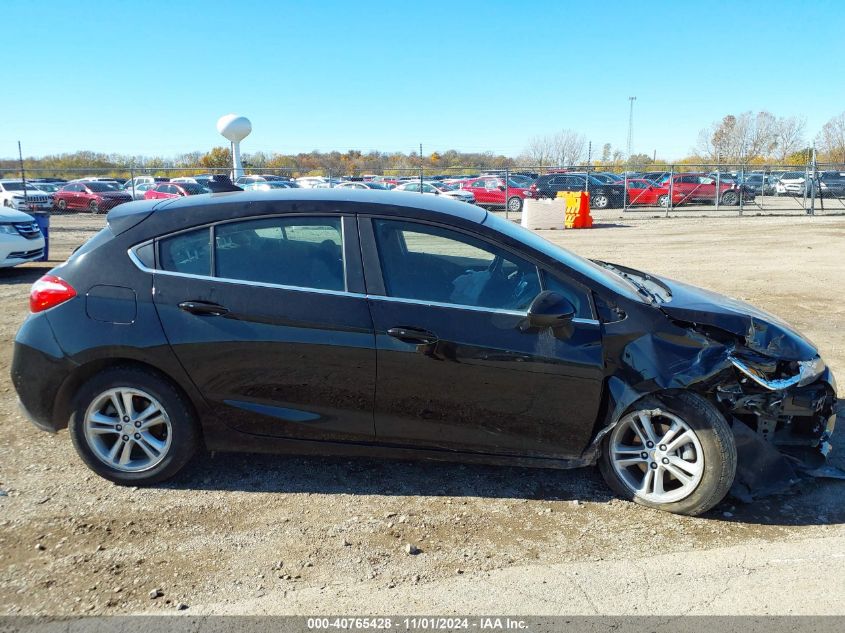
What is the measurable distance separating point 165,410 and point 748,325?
10.7ft

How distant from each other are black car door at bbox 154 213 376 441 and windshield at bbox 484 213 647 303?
0.90 meters

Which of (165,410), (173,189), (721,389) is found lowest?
(165,410)

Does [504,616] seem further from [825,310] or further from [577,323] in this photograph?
[825,310]

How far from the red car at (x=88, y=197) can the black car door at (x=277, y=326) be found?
92.1ft

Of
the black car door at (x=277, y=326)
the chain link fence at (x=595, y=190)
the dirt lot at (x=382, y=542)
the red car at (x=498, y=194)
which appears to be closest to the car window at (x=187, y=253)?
the black car door at (x=277, y=326)

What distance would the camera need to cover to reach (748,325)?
376cm

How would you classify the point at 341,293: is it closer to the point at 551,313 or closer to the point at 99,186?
the point at 551,313

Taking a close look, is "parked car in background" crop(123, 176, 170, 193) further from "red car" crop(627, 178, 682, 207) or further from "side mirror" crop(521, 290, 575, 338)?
"side mirror" crop(521, 290, 575, 338)

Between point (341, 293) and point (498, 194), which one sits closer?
point (341, 293)

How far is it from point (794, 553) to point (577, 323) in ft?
4.98

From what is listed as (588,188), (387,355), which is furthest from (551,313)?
(588,188)

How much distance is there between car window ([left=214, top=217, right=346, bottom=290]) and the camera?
3760 millimetres

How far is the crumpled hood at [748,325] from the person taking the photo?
147 inches

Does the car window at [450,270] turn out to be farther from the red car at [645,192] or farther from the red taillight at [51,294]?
the red car at [645,192]
